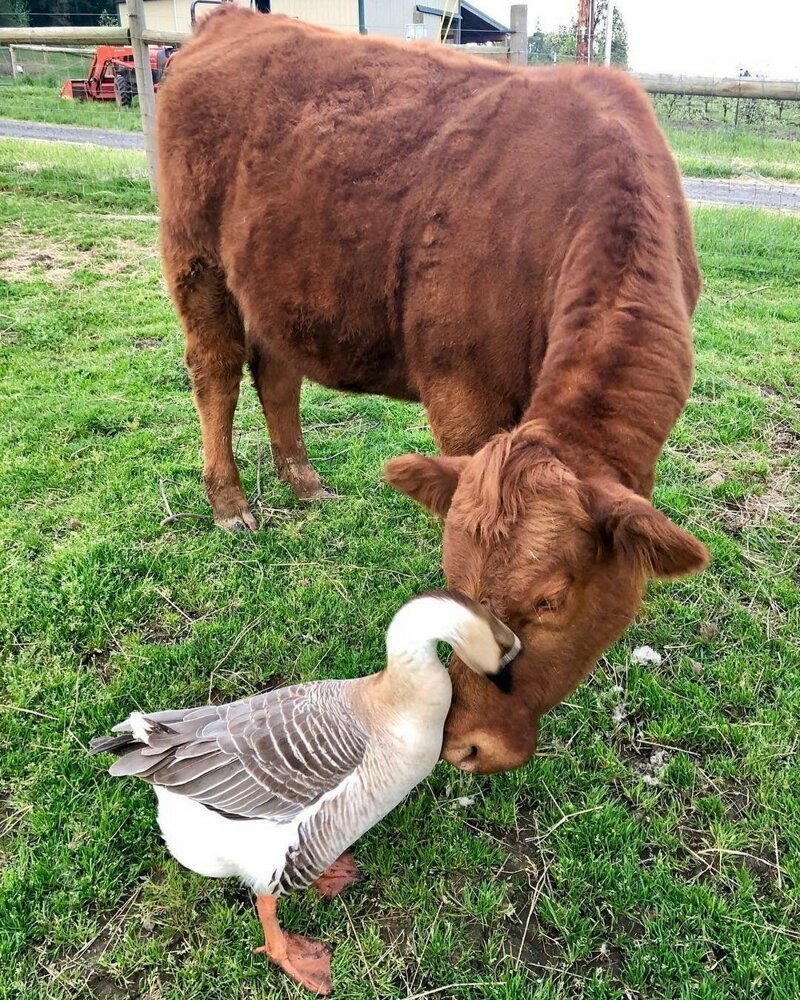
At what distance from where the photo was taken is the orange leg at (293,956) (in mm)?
2324

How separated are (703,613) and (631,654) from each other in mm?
532

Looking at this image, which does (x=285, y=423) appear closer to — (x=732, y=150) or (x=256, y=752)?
(x=256, y=752)

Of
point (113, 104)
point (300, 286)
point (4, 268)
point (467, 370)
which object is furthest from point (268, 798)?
point (113, 104)

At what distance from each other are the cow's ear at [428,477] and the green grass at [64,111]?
1889cm

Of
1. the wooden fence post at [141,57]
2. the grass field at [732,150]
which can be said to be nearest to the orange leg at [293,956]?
the wooden fence post at [141,57]

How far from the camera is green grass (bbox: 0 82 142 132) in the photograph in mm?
18781

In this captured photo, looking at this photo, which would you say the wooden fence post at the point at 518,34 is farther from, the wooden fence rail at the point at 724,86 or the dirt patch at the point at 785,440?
the dirt patch at the point at 785,440

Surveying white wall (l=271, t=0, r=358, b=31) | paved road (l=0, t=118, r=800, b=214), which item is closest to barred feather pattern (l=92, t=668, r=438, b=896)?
paved road (l=0, t=118, r=800, b=214)

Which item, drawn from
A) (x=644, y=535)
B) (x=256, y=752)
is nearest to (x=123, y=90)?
(x=256, y=752)

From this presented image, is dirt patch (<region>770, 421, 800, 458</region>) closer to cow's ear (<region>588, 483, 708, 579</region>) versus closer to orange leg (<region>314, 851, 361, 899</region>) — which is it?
cow's ear (<region>588, 483, 708, 579</region>)

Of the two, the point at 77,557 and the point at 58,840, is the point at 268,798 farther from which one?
the point at 77,557

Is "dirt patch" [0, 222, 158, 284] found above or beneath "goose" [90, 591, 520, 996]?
above

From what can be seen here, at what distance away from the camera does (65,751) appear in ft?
9.87

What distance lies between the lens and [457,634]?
202 cm
